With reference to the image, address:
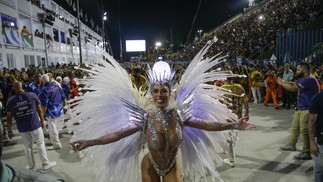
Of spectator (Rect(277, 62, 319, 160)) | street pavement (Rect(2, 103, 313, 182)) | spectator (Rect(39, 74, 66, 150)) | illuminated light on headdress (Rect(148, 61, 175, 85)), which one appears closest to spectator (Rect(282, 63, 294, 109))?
street pavement (Rect(2, 103, 313, 182))

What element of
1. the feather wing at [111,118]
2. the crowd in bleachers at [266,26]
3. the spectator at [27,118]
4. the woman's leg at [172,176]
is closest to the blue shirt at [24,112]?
the spectator at [27,118]

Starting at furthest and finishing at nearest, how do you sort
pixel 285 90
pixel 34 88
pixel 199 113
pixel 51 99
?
pixel 285 90, pixel 34 88, pixel 51 99, pixel 199 113

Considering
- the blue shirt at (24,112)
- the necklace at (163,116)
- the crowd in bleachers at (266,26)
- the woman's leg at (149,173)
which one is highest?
the crowd in bleachers at (266,26)

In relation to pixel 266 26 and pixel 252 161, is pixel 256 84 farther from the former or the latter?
pixel 266 26

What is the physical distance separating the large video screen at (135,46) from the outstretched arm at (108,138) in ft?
198

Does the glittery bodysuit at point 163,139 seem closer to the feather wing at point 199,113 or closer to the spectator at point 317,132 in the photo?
the feather wing at point 199,113

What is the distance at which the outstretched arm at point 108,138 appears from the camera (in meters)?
2.86

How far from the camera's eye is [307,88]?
5.05m

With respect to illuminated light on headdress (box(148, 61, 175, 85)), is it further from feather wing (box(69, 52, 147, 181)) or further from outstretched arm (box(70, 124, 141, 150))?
outstretched arm (box(70, 124, 141, 150))

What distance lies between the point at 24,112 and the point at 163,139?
11.6ft

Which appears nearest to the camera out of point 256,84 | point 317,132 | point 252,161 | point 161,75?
point 161,75

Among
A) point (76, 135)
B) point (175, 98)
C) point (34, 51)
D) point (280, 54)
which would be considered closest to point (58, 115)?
point (76, 135)

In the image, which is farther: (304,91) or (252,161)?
(252,161)

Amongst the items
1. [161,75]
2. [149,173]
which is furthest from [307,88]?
[149,173]
